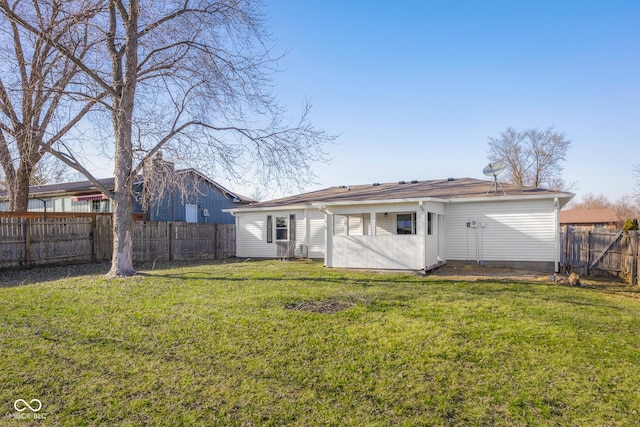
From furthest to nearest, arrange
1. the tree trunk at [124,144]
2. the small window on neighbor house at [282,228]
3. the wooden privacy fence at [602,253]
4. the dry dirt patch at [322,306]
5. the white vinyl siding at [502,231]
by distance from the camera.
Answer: the small window on neighbor house at [282,228]
the white vinyl siding at [502,231]
the wooden privacy fence at [602,253]
the tree trunk at [124,144]
the dry dirt patch at [322,306]

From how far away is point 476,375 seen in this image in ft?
12.3

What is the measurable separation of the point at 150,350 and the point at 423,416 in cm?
311

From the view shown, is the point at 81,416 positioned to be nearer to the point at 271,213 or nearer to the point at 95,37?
the point at 95,37

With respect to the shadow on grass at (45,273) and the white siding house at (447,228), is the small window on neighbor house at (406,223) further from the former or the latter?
the shadow on grass at (45,273)

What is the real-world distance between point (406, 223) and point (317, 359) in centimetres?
963

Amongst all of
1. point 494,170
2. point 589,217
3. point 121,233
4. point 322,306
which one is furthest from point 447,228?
point 589,217

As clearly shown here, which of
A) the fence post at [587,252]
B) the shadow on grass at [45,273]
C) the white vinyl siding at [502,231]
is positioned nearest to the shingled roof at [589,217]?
the fence post at [587,252]

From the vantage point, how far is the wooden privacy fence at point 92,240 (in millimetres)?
11516

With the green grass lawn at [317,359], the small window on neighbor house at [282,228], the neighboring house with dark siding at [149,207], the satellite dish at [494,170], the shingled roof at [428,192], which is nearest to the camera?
the green grass lawn at [317,359]

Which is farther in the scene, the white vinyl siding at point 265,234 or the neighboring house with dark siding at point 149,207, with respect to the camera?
the neighboring house with dark siding at point 149,207

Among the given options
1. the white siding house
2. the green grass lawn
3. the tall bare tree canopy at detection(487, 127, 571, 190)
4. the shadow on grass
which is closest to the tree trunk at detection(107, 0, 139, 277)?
the shadow on grass

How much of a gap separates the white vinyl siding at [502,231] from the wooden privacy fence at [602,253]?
3.59 feet

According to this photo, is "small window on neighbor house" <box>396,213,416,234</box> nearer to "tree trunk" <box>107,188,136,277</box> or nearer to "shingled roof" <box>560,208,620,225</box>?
"tree trunk" <box>107,188,136,277</box>

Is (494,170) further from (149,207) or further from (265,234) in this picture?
(149,207)
